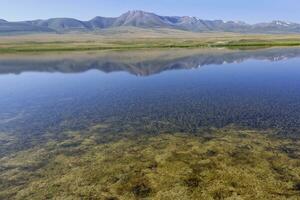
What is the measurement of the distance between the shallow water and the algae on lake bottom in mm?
49

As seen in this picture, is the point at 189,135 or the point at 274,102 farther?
the point at 274,102

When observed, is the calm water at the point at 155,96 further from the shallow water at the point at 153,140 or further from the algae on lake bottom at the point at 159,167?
the algae on lake bottom at the point at 159,167

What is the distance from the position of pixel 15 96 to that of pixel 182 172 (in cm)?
2931

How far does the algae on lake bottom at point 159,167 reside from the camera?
15375 millimetres

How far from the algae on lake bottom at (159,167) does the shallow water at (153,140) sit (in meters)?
0.05

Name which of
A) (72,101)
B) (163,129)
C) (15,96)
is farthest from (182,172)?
(15,96)

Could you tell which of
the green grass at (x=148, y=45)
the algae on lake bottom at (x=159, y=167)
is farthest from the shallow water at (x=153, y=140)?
the green grass at (x=148, y=45)

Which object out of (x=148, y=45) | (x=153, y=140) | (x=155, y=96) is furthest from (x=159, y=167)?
(x=148, y=45)

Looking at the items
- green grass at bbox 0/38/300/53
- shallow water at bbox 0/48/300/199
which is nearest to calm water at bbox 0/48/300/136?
shallow water at bbox 0/48/300/199

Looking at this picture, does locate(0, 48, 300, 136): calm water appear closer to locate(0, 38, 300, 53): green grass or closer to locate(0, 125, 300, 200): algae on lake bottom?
locate(0, 125, 300, 200): algae on lake bottom

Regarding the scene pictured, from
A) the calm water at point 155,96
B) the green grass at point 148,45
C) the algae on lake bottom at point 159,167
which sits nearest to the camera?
the algae on lake bottom at point 159,167

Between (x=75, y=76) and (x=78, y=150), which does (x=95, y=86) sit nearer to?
(x=75, y=76)

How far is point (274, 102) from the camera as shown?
32.3 metres

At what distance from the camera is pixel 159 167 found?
18016mm
